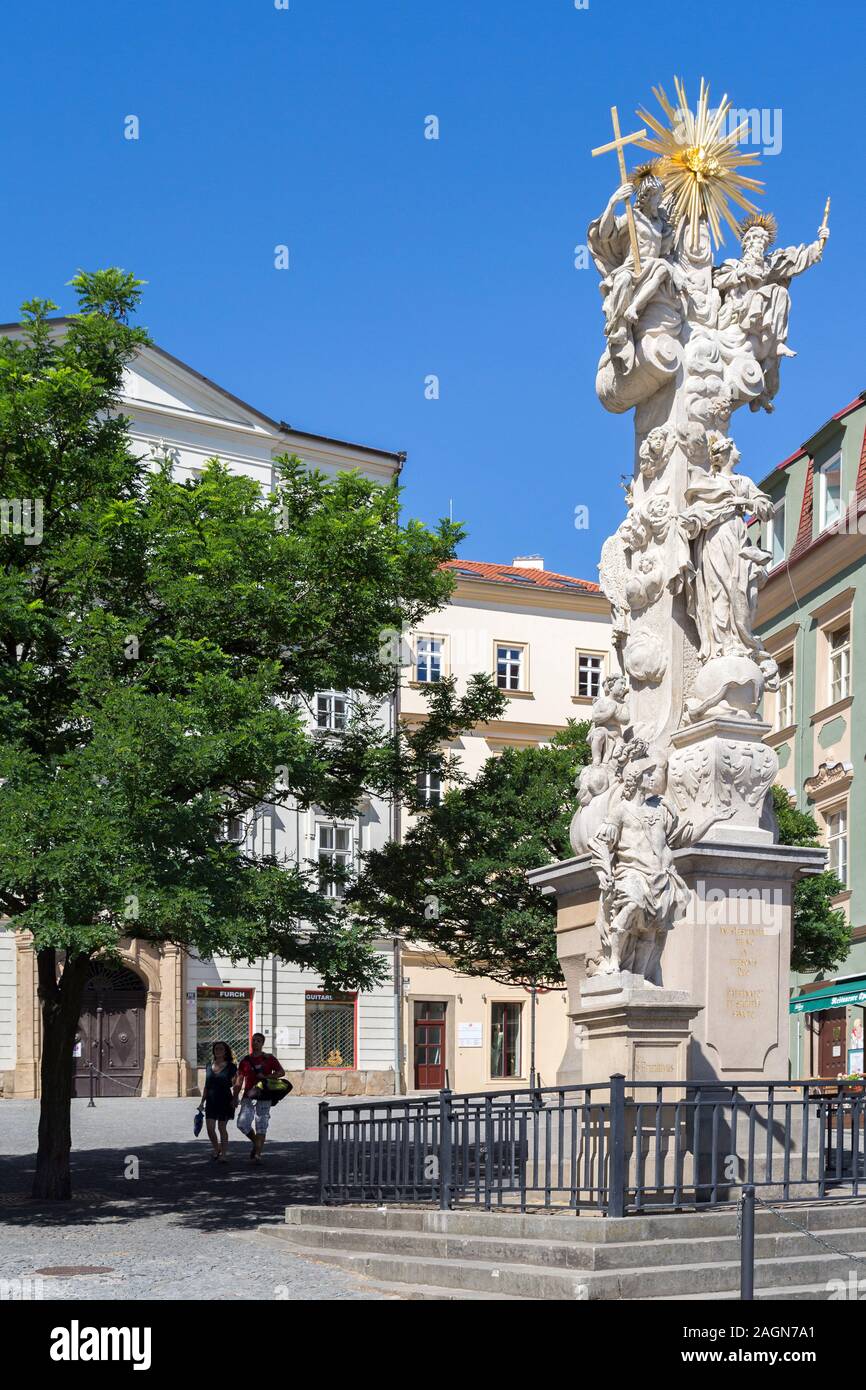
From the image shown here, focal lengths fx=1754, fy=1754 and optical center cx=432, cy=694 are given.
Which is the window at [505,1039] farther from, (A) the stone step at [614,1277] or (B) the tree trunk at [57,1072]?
(A) the stone step at [614,1277]

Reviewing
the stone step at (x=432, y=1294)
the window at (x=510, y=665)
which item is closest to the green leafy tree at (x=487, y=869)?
the stone step at (x=432, y=1294)

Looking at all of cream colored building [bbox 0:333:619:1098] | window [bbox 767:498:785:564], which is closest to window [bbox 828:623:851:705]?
window [bbox 767:498:785:564]

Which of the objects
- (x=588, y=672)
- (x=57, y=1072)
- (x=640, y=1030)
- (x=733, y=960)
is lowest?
(x=57, y=1072)

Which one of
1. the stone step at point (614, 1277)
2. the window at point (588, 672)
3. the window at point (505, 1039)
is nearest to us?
the stone step at point (614, 1277)

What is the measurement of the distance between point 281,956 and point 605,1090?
6.99 metres

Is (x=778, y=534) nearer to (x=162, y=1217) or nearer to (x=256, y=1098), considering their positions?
(x=256, y=1098)

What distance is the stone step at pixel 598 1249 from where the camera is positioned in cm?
1013

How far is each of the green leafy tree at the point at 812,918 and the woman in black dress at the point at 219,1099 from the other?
1140 cm

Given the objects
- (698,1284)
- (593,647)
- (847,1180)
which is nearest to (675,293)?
(847,1180)

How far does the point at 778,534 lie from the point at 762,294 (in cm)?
2643

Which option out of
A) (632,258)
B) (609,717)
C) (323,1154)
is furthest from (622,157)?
(323,1154)

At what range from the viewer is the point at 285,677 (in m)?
18.7

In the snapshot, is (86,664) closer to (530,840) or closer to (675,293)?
(675,293)

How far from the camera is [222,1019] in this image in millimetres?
41906
